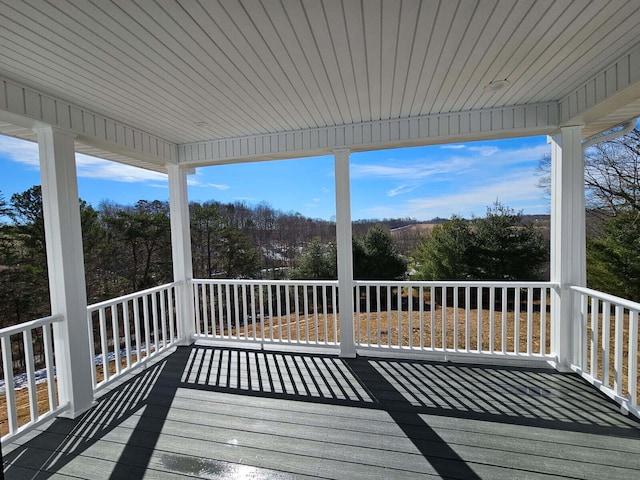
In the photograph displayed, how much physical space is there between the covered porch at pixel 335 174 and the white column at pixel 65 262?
0.02 metres

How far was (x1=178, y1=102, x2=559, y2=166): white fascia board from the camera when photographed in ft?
10.4

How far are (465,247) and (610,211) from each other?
129 inches

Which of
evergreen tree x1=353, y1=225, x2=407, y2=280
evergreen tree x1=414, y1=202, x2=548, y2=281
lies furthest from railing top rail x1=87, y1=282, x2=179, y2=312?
evergreen tree x1=414, y1=202, x2=548, y2=281

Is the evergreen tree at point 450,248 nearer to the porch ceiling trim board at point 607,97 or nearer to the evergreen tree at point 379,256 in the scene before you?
the evergreen tree at point 379,256

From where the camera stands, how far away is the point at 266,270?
10273 mm

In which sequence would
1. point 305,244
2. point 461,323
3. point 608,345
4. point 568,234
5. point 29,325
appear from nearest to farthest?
1. point 29,325
2. point 608,345
3. point 568,234
4. point 461,323
5. point 305,244

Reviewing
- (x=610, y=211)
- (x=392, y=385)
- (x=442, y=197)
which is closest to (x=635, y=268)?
(x=610, y=211)

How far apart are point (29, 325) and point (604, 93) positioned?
484 centimetres

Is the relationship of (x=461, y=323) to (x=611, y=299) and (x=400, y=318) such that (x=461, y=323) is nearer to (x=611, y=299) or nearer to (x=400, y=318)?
(x=400, y=318)

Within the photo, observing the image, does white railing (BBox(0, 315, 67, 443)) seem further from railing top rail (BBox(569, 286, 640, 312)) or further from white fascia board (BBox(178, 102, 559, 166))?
railing top rail (BBox(569, 286, 640, 312))

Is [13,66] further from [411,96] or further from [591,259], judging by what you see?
[591,259]

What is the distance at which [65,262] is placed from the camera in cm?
266

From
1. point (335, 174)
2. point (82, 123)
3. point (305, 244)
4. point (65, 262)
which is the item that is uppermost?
point (82, 123)

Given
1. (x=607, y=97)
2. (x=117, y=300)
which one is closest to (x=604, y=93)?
(x=607, y=97)
